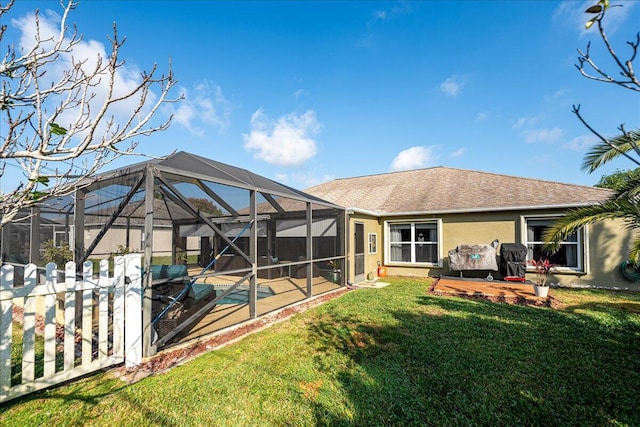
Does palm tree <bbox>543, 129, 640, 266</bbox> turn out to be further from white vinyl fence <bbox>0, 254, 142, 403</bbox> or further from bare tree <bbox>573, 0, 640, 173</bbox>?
white vinyl fence <bbox>0, 254, 142, 403</bbox>

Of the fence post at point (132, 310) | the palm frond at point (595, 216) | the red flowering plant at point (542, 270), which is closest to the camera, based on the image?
the fence post at point (132, 310)

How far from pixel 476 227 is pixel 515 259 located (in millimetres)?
1772

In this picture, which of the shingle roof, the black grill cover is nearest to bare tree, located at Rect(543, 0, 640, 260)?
the black grill cover

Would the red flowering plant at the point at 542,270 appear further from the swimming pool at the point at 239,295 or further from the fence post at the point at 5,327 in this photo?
the fence post at the point at 5,327

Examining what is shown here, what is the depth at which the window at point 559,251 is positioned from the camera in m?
9.59

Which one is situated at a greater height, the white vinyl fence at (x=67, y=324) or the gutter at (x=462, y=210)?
the gutter at (x=462, y=210)

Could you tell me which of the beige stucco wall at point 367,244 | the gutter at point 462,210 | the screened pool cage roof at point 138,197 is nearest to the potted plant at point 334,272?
the beige stucco wall at point 367,244

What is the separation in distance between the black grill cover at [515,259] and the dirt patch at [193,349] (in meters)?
7.47

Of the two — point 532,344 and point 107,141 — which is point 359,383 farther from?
point 107,141

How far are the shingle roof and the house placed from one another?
0.03 m

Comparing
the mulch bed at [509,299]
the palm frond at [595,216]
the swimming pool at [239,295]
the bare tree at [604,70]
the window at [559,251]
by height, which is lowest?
the mulch bed at [509,299]

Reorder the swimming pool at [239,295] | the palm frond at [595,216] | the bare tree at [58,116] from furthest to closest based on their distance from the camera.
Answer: the swimming pool at [239,295]
the palm frond at [595,216]
the bare tree at [58,116]

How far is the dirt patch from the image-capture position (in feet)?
11.9

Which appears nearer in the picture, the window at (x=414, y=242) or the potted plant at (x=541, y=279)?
the potted plant at (x=541, y=279)
